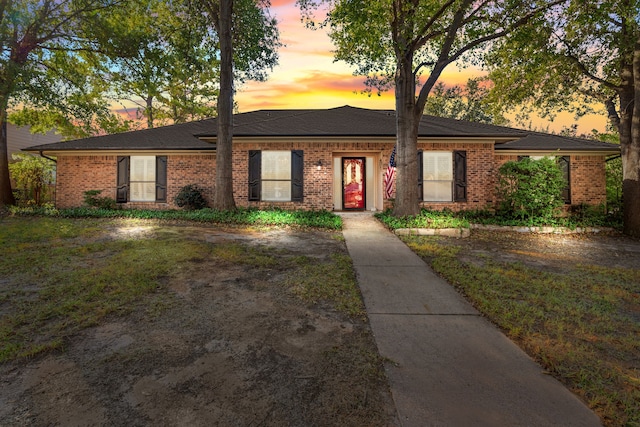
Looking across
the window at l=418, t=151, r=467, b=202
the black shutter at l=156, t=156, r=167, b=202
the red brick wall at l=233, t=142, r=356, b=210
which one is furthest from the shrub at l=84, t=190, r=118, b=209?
the window at l=418, t=151, r=467, b=202

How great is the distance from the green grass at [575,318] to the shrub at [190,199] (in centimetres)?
979

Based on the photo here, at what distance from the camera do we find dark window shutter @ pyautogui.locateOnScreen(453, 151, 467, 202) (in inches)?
498

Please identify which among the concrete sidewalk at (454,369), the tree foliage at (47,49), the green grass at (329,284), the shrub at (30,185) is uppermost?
the tree foliage at (47,49)

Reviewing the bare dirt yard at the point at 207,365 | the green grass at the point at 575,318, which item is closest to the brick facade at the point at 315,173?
the green grass at the point at 575,318

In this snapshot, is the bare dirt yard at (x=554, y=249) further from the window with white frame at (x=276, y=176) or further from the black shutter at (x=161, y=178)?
the black shutter at (x=161, y=178)

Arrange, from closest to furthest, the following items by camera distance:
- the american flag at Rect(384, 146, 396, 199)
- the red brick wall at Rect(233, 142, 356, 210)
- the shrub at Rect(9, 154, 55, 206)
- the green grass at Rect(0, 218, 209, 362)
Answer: the green grass at Rect(0, 218, 209, 362) → the american flag at Rect(384, 146, 396, 199) → the red brick wall at Rect(233, 142, 356, 210) → the shrub at Rect(9, 154, 55, 206)

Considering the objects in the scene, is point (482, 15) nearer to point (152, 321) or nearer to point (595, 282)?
point (595, 282)

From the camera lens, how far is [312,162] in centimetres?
1253

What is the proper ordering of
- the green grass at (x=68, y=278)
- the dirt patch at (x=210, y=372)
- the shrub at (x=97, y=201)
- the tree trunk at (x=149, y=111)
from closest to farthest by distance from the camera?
the dirt patch at (x=210, y=372) → the green grass at (x=68, y=278) → the shrub at (x=97, y=201) → the tree trunk at (x=149, y=111)

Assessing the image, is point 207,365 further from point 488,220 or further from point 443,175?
point 443,175

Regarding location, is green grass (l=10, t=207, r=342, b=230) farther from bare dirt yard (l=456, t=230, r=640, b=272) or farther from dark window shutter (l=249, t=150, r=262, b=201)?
bare dirt yard (l=456, t=230, r=640, b=272)

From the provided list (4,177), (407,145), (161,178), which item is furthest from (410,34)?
(4,177)

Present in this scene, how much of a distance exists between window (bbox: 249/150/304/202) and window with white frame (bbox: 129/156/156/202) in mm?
4523

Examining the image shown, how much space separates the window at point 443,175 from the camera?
12.7 m
